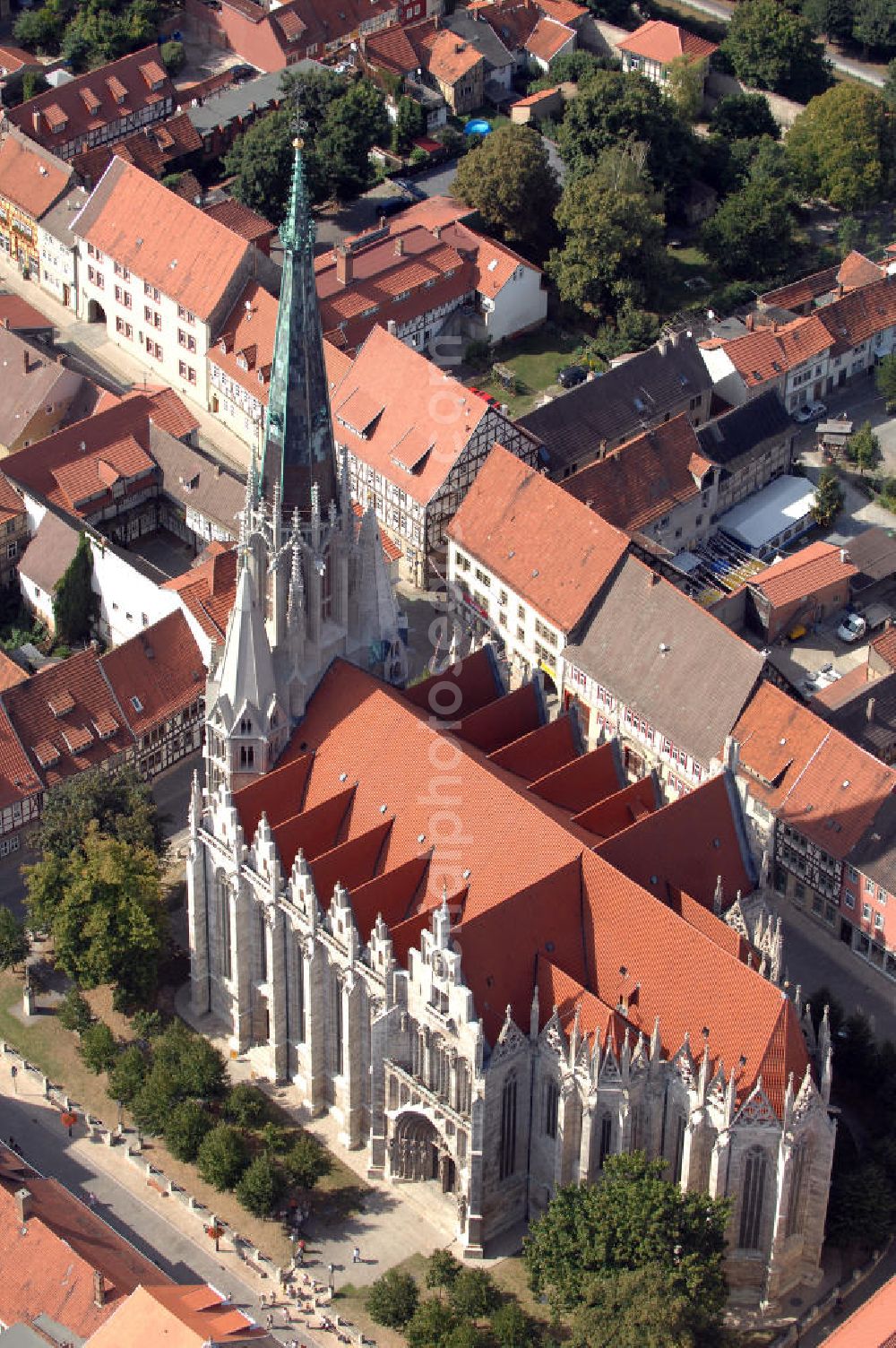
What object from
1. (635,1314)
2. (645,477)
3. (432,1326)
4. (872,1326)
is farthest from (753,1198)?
(645,477)

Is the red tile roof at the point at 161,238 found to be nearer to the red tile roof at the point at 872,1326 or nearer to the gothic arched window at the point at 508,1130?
the gothic arched window at the point at 508,1130

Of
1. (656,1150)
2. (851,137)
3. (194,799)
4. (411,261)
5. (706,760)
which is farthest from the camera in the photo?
(851,137)

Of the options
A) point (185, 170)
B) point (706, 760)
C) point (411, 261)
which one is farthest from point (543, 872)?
point (185, 170)

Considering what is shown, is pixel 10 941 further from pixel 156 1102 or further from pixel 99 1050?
pixel 156 1102

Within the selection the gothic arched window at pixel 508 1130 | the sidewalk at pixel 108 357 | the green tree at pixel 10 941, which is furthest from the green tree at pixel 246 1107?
the sidewalk at pixel 108 357

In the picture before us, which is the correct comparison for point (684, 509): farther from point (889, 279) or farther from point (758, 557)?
point (889, 279)

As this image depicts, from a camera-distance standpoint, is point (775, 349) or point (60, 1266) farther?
point (775, 349)
